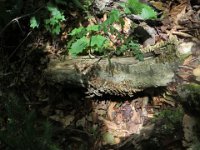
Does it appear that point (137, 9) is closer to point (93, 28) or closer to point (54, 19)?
point (93, 28)

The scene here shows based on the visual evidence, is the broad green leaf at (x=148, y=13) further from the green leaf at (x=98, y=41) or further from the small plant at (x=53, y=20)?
the small plant at (x=53, y=20)

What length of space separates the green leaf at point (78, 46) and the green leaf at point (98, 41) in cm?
8

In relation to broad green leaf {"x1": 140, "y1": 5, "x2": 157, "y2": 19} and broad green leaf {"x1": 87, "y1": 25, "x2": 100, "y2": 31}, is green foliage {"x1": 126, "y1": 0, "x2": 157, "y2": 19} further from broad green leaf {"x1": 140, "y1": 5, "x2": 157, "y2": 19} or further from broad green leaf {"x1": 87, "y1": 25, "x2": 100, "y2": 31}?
broad green leaf {"x1": 87, "y1": 25, "x2": 100, "y2": 31}

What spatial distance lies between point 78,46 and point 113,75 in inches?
22.4

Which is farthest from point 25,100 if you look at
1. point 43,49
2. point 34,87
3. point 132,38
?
point 132,38

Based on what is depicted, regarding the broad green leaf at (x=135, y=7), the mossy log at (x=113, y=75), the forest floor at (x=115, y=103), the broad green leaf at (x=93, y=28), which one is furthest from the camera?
the broad green leaf at (x=93, y=28)

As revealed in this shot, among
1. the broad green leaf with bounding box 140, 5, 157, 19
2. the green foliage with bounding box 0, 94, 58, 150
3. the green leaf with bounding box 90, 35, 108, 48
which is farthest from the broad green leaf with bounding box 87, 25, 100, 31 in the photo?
the green foliage with bounding box 0, 94, 58, 150

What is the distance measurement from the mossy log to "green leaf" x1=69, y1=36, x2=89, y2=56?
0.49 feet

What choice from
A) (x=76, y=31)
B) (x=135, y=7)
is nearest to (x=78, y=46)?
(x=76, y=31)

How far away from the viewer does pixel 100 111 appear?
3.80 m

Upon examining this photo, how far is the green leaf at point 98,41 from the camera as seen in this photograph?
3971 mm

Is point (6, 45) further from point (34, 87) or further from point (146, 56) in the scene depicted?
point (146, 56)

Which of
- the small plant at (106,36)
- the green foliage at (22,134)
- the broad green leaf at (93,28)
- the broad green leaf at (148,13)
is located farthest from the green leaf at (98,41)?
the green foliage at (22,134)

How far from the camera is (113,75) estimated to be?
3725 mm
